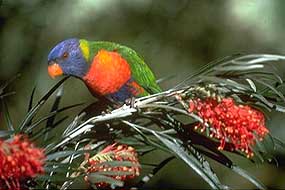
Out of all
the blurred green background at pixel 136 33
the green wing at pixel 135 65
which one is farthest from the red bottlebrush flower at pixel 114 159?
the blurred green background at pixel 136 33

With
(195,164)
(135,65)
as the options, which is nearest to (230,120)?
(195,164)

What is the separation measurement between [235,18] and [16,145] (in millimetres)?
1076

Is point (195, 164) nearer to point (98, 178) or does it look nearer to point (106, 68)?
point (98, 178)

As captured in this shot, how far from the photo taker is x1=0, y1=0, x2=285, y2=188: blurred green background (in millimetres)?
1519

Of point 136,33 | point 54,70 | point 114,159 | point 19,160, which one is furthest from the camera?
point 136,33

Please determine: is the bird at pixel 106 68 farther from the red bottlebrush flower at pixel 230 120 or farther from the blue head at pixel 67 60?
the red bottlebrush flower at pixel 230 120

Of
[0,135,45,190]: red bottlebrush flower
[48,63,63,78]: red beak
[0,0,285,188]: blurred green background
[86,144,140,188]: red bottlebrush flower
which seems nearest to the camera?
[0,135,45,190]: red bottlebrush flower

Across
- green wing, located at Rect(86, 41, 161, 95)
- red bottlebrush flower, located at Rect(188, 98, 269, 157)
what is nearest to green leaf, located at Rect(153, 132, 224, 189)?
red bottlebrush flower, located at Rect(188, 98, 269, 157)

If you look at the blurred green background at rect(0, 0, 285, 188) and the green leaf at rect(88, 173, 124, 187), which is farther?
the blurred green background at rect(0, 0, 285, 188)

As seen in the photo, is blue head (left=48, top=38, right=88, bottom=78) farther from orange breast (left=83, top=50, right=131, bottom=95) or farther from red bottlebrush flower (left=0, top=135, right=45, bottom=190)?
red bottlebrush flower (left=0, top=135, right=45, bottom=190)

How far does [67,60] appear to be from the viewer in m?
1.08

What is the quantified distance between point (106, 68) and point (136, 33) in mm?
483

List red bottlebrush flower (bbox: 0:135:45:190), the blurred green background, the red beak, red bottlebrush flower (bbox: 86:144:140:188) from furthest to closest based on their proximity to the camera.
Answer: the blurred green background < the red beak < red bottlebrush flower (bbox: 86:144:140:188) < red bottlebrush flower (bbox: 0:135:45:190)

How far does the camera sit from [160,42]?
1.62m
